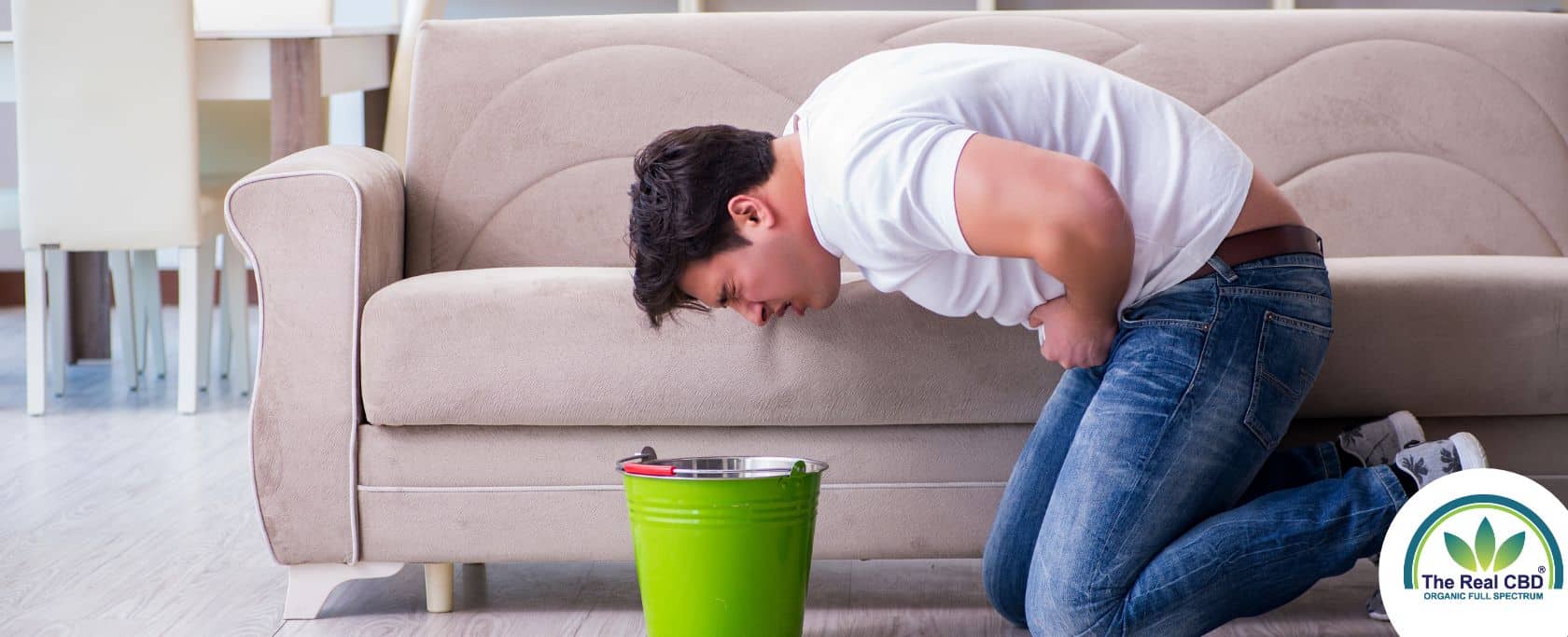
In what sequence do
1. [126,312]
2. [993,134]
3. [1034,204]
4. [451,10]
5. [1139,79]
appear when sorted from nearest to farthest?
1. [1034,204]
2. [993,134]
3. [1139,79]
4. [126,312]
5. [451,10]

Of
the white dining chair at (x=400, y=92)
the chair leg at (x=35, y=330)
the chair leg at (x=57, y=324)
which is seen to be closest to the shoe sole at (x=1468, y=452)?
the white dining chair at (x=400, y=92)

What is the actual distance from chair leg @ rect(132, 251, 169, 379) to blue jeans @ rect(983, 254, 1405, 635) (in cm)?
300

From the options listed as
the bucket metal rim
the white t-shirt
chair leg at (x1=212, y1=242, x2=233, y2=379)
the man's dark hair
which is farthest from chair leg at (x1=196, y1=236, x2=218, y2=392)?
the white t-shirt

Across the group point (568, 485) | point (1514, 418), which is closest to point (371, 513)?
point (568, 485)

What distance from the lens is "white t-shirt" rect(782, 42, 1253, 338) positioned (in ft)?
3.80

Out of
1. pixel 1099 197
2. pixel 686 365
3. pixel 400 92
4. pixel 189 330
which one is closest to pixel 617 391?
pixel 686 365

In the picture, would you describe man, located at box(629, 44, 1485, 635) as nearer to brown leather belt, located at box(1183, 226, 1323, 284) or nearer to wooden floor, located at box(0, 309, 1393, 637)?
brown leather belt, located at box(1183, 226, 1323, 284)

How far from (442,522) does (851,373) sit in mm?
507

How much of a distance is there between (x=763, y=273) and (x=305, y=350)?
2.01 feet

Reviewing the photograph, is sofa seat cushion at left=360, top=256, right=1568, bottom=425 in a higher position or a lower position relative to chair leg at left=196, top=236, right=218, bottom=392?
higher

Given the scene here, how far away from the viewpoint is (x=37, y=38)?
3.06m

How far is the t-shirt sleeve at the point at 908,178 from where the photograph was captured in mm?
1126

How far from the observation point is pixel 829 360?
1579mm

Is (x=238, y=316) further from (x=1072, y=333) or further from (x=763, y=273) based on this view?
(x=1072, y=333)
